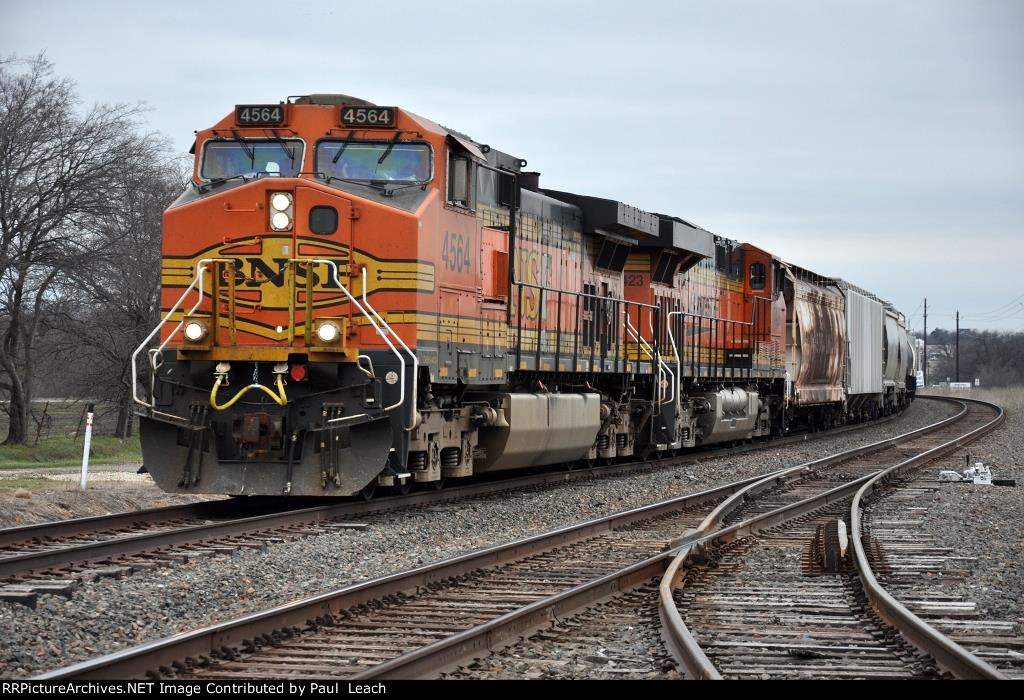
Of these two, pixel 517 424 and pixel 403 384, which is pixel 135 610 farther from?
pixel 517 424

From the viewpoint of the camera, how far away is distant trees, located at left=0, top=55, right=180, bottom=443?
25.7 meters

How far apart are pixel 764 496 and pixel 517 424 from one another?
3187mm

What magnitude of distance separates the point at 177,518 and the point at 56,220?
17.3 m

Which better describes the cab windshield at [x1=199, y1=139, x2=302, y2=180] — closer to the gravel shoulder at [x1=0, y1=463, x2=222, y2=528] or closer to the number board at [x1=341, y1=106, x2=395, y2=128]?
the number board at [x1=341, y1=106, x2=395, y2=128]

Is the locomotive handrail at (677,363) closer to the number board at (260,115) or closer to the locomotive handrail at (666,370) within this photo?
the locomotive handrail at (666,370)

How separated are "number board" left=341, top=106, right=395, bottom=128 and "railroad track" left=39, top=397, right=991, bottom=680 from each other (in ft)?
14.1

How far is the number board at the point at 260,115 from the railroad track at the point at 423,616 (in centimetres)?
486

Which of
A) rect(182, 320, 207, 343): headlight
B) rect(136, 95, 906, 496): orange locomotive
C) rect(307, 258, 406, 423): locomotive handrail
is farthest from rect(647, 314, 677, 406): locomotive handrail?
rect(182, 320, 207, 343): headlight

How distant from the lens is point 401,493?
41.0ft

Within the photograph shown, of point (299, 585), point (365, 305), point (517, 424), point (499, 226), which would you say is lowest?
point (299, 585)

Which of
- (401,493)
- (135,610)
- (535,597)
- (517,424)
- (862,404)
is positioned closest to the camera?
(135,610)

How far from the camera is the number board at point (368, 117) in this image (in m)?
11.3
